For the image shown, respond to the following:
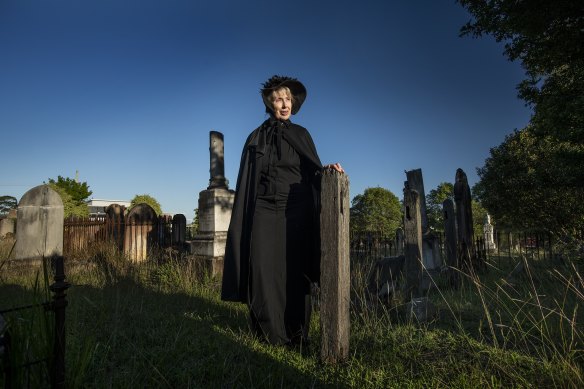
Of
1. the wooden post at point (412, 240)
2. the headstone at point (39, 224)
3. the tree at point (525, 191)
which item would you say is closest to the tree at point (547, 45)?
the wooden post at point (412, 240)

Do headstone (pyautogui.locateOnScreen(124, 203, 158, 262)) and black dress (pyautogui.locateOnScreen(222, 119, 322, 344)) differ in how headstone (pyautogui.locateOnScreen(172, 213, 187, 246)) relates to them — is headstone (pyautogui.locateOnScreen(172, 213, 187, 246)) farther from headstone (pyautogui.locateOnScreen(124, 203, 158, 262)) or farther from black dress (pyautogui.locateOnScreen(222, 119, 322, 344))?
black dress (pyautogui.locateOnScreen(222, 119, 322, 344))

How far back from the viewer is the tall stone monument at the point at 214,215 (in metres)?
7.56

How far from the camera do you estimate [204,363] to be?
2.74 meters

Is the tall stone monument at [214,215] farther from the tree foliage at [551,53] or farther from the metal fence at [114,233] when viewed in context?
the tree foliage at [551,53]

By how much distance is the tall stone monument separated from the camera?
7559mm

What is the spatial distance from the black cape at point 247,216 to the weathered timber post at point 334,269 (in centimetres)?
60

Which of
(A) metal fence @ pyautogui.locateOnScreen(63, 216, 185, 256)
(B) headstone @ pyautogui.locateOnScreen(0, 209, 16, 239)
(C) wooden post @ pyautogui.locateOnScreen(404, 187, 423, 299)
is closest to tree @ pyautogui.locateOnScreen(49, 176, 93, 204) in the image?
(B) headstone @ pyautogui.locateOnScreen(0, 209, 16, 239)

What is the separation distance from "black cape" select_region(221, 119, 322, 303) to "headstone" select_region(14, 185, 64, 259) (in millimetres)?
6943

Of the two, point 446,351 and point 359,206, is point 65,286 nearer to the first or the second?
point 446,351

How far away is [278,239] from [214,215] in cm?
460

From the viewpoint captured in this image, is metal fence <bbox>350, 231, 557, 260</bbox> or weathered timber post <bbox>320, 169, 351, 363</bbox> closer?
weathered timber post <bbox>320, 169, 351, 363</bbox>

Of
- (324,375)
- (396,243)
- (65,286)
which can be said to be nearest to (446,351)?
(324,375)

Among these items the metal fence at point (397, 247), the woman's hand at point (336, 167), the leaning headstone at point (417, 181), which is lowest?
the metal fence at point (397, 247)

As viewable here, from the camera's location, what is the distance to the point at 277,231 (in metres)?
3.38
